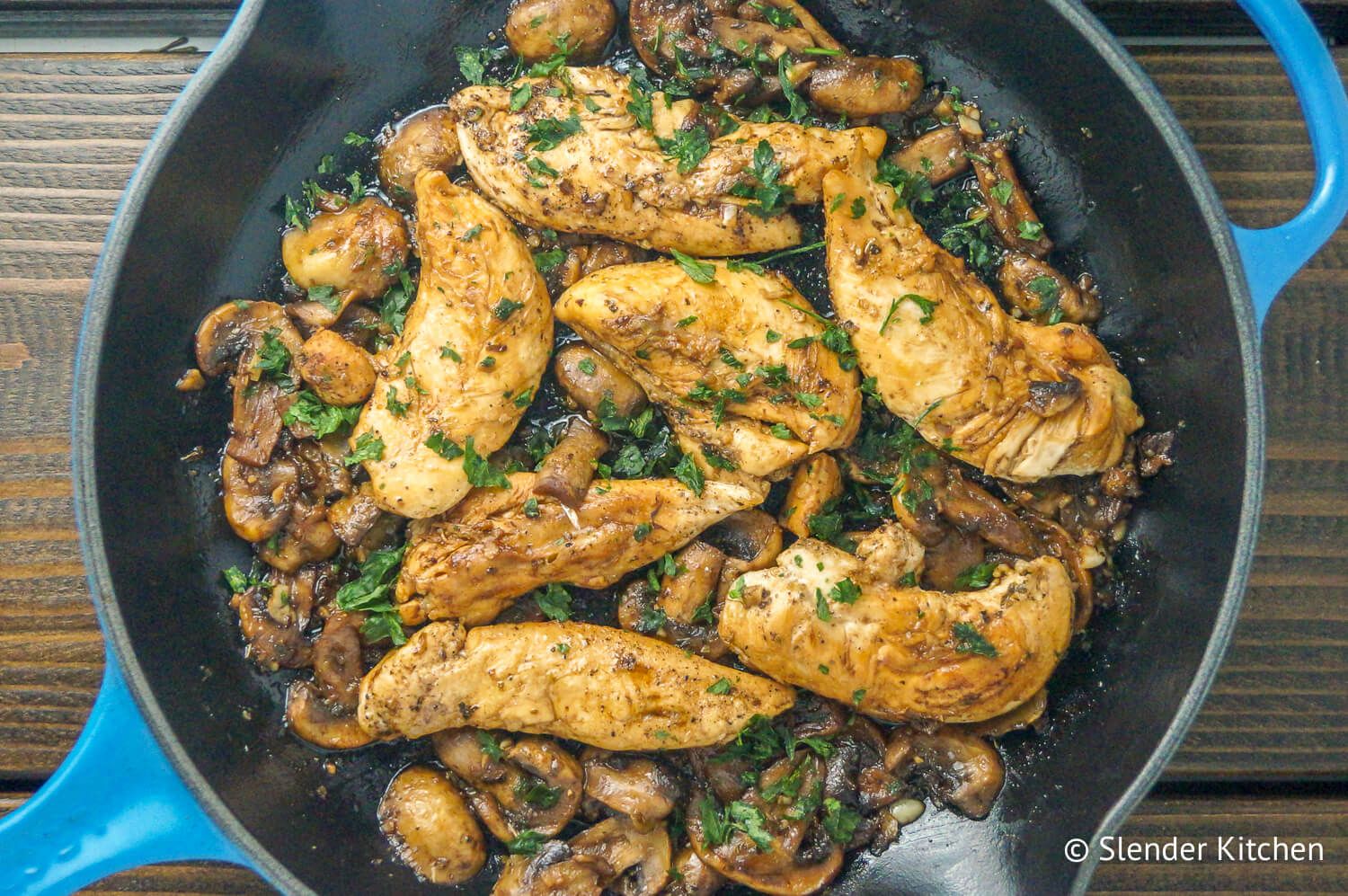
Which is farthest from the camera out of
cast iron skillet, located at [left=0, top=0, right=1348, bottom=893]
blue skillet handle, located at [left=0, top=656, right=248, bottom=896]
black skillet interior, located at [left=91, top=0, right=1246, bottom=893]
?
black skillet interior, located at [left=91, top=0, right=1246, bottom=893]

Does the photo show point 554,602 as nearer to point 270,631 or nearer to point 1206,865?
point 270,631

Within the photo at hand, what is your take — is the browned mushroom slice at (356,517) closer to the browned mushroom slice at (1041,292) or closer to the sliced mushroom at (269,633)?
the sliced mushroom at (269,633)

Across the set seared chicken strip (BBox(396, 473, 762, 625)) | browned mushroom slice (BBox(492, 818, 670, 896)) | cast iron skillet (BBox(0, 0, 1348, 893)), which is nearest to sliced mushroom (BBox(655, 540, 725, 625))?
seared chicken strip (BBox(396, 473, 762, 625))

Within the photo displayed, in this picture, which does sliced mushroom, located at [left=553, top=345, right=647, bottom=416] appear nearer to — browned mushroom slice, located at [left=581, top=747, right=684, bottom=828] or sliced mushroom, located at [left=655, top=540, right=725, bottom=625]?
sliced mushroom, located at [left=655, top=540, right=725, bottom=625]

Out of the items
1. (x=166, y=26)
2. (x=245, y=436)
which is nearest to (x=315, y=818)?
(x=245, y=436)

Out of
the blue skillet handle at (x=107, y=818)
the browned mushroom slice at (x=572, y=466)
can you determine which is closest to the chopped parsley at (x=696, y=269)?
the browned mushroom slice at (x=572, y=466)

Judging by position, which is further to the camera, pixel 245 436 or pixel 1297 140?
pixel 1297 140

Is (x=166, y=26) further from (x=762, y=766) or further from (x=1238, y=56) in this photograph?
(x=1238, y=56)

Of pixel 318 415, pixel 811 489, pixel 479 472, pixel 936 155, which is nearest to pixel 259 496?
pixel 318 415
